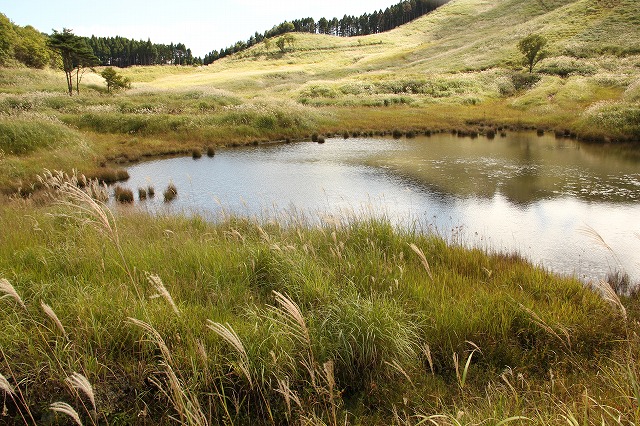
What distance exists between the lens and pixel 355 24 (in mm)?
173000

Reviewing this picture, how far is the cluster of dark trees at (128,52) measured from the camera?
13562 cm

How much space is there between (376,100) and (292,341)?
4626cm

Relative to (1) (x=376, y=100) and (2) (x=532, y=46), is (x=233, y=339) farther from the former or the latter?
(2) (x=532, y=46)

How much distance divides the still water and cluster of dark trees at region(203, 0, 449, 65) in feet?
480

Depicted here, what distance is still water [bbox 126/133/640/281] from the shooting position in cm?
939

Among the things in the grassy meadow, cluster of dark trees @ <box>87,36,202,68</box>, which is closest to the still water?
the grassy meadow

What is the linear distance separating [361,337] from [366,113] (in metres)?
36.4

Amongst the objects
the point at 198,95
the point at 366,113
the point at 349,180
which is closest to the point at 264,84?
the point at 198,95

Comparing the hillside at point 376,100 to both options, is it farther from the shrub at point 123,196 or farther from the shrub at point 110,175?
the shrub at point 123,196

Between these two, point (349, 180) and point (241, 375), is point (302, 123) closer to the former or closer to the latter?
point (349, 180)

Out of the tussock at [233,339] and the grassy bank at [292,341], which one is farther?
the grassy bank at [292,341]

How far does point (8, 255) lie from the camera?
18.2 ft

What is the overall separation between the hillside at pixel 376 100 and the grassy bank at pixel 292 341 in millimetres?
11384

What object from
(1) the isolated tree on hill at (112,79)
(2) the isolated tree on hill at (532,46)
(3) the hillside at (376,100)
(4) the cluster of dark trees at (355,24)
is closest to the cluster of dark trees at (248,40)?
(4) the cluster of dark trees at (355,24)
